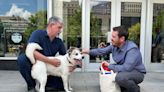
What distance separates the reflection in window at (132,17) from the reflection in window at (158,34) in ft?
1.35

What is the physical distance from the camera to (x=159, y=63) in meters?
7.29

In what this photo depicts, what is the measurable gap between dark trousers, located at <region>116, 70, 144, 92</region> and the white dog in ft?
2.27

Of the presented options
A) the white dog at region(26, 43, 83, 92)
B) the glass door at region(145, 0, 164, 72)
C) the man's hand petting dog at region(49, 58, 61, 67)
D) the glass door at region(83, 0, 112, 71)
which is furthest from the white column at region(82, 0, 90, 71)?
the man's hand petting dog at region(49, 58, 61, 67)

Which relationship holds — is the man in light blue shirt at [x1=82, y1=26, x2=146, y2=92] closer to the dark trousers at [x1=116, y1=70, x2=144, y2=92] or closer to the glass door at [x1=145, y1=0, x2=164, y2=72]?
the dark trousers at [x1=116, y1=70, x2=144, y2=92]

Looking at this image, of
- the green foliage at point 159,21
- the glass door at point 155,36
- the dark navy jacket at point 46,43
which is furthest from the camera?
the green foliage at point 159,21

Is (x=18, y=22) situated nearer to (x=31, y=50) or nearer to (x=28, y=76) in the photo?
(x=28, y=76)

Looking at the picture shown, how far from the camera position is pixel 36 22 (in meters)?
7.12

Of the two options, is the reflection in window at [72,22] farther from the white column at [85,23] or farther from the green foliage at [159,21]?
the green foliage at [159,21]

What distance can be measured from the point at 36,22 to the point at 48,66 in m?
3.03

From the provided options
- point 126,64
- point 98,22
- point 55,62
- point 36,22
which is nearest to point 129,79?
point 126,64

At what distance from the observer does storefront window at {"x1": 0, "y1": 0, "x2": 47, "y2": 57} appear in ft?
23.2

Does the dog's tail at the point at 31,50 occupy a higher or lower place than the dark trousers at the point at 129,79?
higher

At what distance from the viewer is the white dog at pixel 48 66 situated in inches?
165

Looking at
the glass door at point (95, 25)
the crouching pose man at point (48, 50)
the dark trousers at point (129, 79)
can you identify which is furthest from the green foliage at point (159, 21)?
the crouching pose man at point (48, 50)
